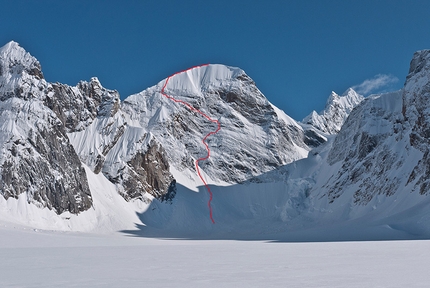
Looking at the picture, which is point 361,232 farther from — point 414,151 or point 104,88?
point 104,88

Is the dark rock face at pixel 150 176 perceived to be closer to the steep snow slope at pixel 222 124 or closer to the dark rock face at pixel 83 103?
the steep snow slope at pixel 222 124

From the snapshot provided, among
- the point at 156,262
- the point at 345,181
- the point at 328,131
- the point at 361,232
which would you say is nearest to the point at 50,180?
the point at 361,232

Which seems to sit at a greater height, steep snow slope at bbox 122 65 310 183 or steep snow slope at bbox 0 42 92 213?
steep snow slope at bbox 122 65 310 183

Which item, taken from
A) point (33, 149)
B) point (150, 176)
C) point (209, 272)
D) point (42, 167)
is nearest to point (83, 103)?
point (150, 176)

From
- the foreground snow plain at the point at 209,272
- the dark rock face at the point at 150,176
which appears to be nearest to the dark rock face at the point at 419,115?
the dark rock face at the point at 150,176

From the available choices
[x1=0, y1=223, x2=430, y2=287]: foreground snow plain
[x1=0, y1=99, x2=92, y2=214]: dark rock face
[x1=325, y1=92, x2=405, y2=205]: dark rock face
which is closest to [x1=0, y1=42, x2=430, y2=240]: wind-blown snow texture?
[x1=0, y1=99, x2=92, y2=214]: dark rock face

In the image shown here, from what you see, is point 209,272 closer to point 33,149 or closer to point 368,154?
point 33,149

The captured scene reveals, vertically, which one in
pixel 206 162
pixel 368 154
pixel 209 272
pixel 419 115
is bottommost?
pixel 209 272

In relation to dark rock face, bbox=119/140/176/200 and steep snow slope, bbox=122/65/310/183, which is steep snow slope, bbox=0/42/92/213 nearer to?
dark rock face, bbox=119/140/176/200
